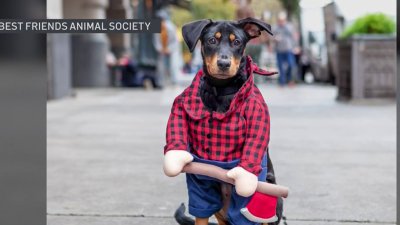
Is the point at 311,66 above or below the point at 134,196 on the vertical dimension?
above

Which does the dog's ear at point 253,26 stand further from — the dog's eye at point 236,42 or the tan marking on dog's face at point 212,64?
the tan marking on dog's face at point 212,64

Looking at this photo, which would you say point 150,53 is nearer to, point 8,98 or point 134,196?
point 134,196

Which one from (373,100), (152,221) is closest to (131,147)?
(152,221)

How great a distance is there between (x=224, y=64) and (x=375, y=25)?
31.0ft

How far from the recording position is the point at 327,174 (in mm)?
5145

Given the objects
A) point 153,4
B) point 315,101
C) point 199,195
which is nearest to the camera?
point 199,195

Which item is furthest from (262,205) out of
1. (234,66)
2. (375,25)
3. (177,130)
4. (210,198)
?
(375,25)

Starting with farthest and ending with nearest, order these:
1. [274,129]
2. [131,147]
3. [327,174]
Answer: [274,129] < [131,147] < [327,174]

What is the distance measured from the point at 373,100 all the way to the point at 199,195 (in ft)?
27.8

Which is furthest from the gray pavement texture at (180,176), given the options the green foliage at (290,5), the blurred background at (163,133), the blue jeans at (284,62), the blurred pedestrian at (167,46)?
the green foliage at (290,5)

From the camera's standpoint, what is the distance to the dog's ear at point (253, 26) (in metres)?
2.76

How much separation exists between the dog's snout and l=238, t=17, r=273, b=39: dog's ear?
216 millimetres

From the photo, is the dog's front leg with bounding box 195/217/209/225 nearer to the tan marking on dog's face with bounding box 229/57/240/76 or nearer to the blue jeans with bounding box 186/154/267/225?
the blue jeans with bounding box 186/154/267/225

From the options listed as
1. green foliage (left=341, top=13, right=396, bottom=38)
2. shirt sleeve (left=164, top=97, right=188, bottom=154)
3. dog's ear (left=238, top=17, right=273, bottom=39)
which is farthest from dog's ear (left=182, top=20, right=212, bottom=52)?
green foliage (left=341, top=13, right=396, bottom=38)
